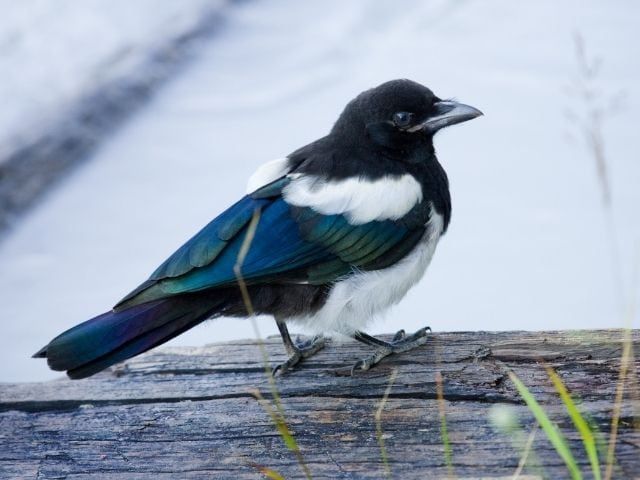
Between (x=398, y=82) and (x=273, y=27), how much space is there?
4.21 meters

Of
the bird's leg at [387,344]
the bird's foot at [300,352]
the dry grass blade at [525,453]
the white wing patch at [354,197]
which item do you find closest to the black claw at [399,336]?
the bird's leg at [387,344]

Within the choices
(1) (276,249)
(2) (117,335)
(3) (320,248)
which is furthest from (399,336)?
(2) (117,335)

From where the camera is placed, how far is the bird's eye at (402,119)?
3080 millimetres

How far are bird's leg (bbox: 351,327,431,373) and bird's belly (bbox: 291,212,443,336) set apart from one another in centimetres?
5

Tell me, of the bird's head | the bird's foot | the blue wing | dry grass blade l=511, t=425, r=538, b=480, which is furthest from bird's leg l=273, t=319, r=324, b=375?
dry grass blade l=511, t=425, r=538, b=480

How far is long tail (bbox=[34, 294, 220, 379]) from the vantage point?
2.64m

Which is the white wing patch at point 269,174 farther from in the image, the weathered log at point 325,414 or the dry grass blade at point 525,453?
the dry grass blade at point 525,453

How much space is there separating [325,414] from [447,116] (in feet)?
3.01

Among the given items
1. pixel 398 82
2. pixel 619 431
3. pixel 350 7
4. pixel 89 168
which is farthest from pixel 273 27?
pixel 619 431

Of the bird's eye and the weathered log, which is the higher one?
the bird's eye

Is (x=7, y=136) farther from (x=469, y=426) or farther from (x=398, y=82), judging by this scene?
(x=469, y=426)

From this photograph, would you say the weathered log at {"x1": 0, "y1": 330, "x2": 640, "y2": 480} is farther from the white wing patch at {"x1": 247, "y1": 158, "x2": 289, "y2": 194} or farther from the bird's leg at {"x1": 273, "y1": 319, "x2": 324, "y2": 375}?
the white wing patch at {"x1": 247, "y1": 158, "x2": 289, "y2": 194}

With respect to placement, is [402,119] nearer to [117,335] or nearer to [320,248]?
[320,248]

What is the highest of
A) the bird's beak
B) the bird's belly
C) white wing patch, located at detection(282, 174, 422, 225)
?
the bird's beak
